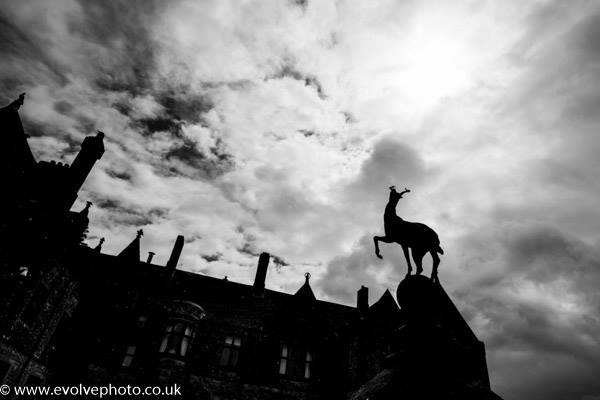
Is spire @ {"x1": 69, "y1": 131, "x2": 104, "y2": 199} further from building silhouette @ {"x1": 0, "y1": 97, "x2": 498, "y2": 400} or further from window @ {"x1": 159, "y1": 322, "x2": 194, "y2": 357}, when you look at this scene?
window @ {"x1": 159, "y1": 322, "x2": 194, "y2": 357}

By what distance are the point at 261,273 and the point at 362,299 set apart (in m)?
8.18

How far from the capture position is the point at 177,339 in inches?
770

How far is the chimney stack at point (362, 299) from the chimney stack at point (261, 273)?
7565 mm

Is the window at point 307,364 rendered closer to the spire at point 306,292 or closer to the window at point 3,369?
the spire at point 306,292

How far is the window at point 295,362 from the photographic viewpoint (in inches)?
806

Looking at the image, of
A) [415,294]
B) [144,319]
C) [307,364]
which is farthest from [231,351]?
[415,294]

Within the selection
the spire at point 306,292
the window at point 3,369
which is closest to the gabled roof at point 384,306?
the spire at point 306,292

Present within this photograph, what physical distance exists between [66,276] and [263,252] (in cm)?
1244

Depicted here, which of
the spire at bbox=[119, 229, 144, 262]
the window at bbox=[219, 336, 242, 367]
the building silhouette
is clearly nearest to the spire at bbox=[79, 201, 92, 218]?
the building silhouette

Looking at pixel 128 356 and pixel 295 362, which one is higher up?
pixel 295 362

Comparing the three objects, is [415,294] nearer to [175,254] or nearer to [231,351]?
[231,351]

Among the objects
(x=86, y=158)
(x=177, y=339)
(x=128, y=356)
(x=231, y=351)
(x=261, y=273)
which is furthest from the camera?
(x=261, y=273)

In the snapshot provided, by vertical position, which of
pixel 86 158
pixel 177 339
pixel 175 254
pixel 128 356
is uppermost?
pixel 86 158

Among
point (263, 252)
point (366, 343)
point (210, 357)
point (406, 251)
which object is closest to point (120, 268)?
point (210, 357)
